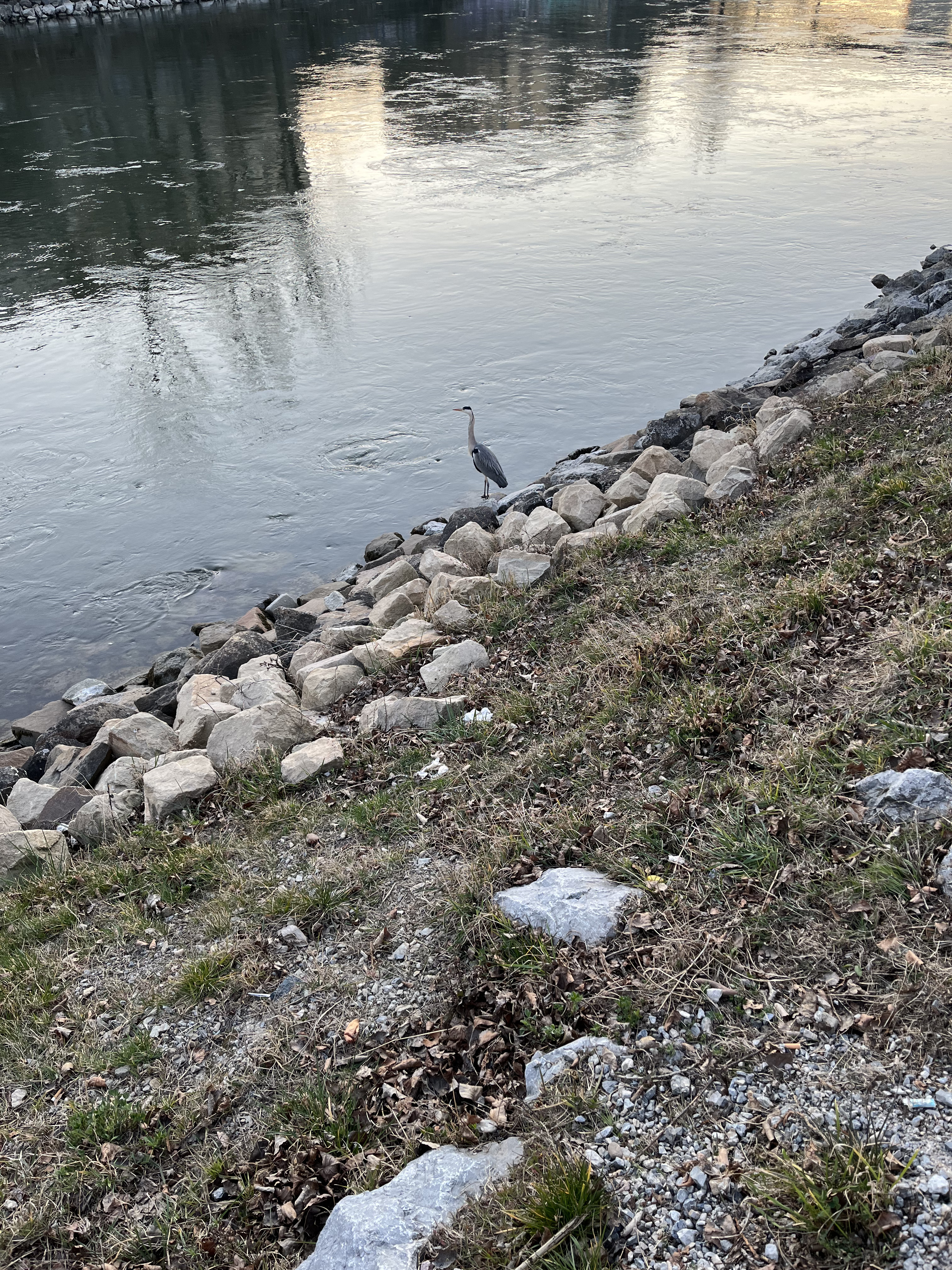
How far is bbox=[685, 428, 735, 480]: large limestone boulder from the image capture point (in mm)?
10023

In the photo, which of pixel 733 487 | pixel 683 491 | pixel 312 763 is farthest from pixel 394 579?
pixel 312 763

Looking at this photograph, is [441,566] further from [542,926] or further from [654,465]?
[542,926]

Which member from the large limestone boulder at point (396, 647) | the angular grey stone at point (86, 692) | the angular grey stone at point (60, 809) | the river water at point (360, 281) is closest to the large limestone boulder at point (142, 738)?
the angular grey stone at point (60, 809)

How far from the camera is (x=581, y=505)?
387 inches

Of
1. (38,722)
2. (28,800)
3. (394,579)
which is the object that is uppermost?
(394,579)

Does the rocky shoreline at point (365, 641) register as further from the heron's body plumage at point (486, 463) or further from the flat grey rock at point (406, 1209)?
the flat grey rock at point (406, 1209)

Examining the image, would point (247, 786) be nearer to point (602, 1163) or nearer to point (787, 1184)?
point (602, 1163)

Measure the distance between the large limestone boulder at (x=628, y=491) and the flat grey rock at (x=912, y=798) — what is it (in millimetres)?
6012

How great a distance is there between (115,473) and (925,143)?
23.8 meters

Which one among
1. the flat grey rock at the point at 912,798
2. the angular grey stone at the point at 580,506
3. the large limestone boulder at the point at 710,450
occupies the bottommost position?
the angular grey stone at the point at 580,506

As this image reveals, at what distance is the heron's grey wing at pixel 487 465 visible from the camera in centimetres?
1154

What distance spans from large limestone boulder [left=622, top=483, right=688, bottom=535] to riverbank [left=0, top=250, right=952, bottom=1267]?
0.60 metres

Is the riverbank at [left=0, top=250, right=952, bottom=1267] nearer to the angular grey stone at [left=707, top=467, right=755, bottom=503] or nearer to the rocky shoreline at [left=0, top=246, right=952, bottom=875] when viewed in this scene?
the rocky shoreline at [left=0, top=246, right=952, bottom=875]

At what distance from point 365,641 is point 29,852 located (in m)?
3.25
